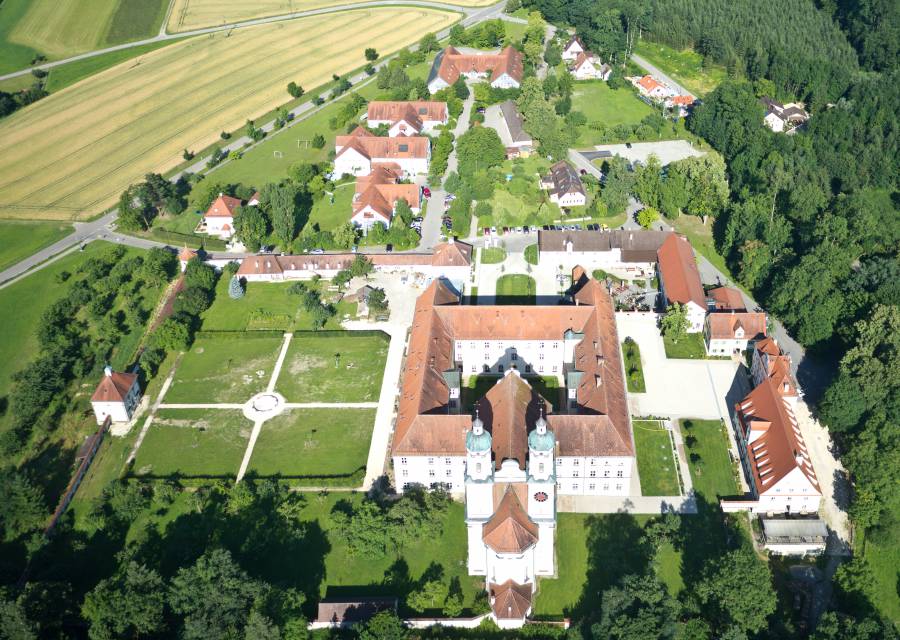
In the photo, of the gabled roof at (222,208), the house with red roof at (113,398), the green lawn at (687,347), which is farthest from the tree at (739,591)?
the gabled roof at (222,208)

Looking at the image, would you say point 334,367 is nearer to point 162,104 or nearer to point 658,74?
point 162,104

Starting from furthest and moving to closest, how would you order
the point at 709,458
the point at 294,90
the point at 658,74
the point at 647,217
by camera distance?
the point at 658,74
the point at 294,90
the point at 647,217
the point at 709,458

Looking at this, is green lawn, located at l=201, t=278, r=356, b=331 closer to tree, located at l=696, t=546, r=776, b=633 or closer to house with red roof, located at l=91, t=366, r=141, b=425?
house with red roof, located at l=91, t=366, r=141, b=425

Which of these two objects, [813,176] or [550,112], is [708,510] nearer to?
[813,176]

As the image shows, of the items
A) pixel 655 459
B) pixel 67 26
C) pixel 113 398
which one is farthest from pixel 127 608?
pixel 67 26

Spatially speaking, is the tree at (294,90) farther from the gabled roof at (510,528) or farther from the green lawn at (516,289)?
the gabled roof at (510,528)

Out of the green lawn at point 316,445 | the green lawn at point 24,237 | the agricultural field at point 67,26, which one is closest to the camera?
the green lawn at point 316,445

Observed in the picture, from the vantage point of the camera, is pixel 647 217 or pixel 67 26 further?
pixel 67 26

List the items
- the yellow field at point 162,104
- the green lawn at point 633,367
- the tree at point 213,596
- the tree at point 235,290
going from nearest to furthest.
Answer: the tree at point 213,596 < the green lawn at point 633,367 < the tree at point 235,290 < the yellow field at point 162,104
